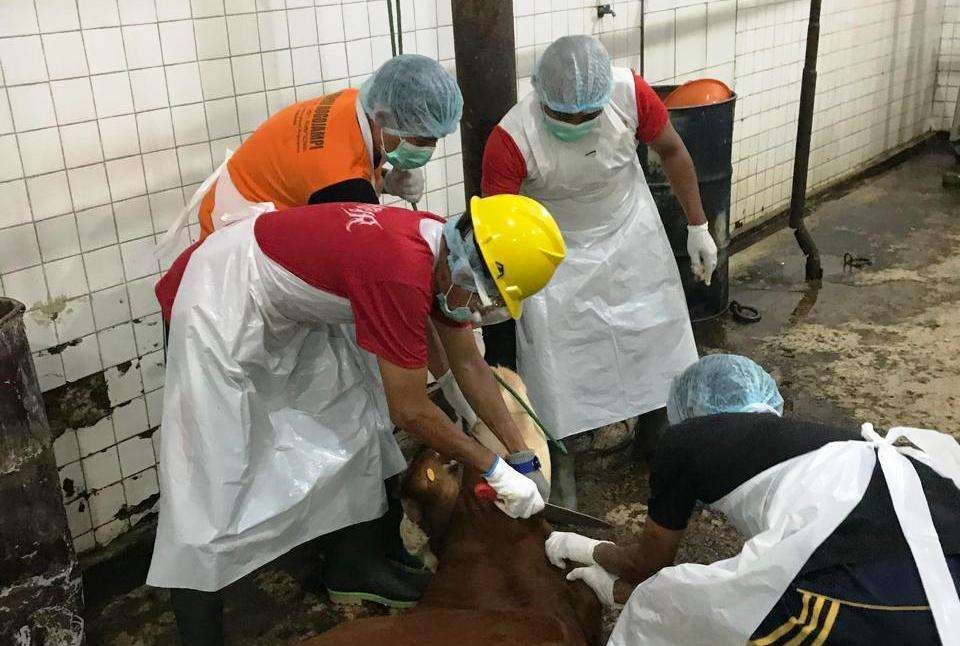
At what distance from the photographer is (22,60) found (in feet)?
7.44

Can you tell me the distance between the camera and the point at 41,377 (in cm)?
247

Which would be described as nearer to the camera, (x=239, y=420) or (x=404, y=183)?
(x=239, y=420)

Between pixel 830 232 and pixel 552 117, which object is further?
pixel 830 232

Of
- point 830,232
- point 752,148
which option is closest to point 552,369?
point 752,148

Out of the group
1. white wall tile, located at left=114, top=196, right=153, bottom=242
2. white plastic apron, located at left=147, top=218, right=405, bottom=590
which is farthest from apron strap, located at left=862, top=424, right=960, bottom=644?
white wall tile, located at left=114, top=196, right=153, bottom=242

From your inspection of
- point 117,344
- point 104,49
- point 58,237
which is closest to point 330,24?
point 104,49

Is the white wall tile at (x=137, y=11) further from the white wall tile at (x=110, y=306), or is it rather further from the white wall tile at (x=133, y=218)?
the white wall tile at (x=110, y=306)

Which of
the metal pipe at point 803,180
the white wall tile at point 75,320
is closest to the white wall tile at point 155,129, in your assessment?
the white wall tile at point 75,320

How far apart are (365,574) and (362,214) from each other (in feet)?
3.52

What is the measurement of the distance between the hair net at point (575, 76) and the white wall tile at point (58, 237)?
133 cm

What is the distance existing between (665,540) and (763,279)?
11.0 ft

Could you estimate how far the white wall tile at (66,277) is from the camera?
2.43 metres

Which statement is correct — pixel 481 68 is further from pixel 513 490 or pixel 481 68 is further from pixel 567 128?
pixel 513 490

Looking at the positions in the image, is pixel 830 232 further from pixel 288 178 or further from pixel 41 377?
pixel 41 377
